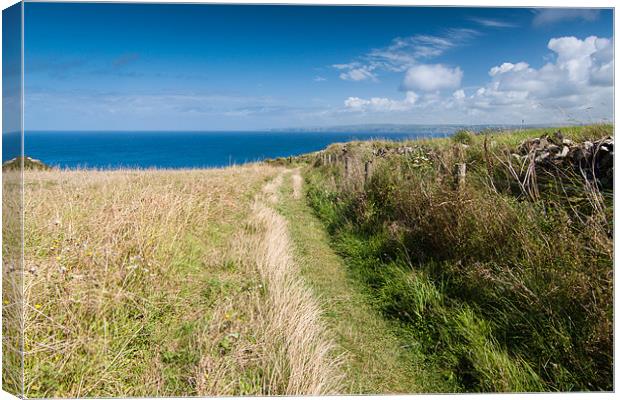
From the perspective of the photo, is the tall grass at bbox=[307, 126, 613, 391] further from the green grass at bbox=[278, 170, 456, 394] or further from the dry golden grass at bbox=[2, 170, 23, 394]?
the dry golden grass at bbox=[2, 170, 23, 394]

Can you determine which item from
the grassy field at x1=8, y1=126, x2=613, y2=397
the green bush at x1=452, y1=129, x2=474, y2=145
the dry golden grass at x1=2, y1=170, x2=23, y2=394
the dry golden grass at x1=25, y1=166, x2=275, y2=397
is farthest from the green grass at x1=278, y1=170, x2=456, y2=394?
the green bush at x1=452, y1=129, x2=474, y2=145

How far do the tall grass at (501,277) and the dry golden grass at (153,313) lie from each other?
3.96ft

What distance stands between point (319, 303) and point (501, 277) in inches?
80.2

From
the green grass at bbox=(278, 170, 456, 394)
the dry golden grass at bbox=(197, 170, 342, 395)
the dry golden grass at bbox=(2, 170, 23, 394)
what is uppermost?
the dry golden grass at bbox=(2, 170, 23, 394)

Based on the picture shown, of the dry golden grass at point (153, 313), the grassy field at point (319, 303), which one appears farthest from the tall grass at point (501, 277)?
the dry golden grass at point (153, 313)

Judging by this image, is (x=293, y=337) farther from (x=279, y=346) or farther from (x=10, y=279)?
(x=10, y=279)

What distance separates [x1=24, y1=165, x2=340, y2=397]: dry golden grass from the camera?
2904 millimetres

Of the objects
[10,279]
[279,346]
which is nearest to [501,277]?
[279,346]

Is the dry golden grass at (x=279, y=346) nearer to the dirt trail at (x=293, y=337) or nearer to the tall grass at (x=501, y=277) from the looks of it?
the dirt trail at (x=293, y=337)

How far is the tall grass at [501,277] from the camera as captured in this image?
314 centimetres

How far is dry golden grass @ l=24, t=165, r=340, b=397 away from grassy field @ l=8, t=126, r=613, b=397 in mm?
16

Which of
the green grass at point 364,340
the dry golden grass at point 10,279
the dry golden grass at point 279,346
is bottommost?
the green grass at point 364,340

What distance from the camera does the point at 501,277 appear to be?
4109 mm

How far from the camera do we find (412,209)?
21.5ft
